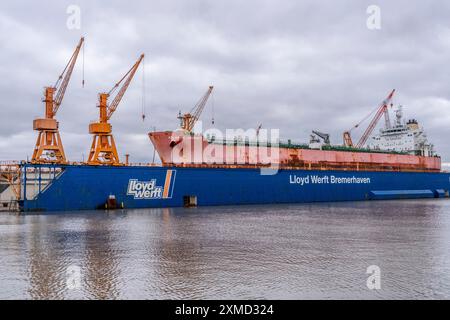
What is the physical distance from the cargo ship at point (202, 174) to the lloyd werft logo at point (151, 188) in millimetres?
83

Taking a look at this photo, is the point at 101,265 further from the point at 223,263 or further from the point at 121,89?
the point at 121,89

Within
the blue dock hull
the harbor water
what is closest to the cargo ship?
the blue dock hull

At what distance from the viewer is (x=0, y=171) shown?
31.7 metres

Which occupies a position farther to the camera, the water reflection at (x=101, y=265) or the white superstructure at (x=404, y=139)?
the white superstructure at (x=404, y=139)

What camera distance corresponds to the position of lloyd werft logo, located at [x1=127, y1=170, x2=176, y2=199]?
33.6 meters

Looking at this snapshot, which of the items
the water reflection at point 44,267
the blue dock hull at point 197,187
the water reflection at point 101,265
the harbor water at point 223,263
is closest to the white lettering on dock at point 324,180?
the blue dock hull at point 197,187

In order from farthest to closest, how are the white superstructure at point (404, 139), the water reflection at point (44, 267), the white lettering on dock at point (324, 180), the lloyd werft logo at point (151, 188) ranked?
the white superstructure at point (404, 139)
the white lettering on dock at point (324, 180)
the lloyd werft logo at point (151, 188)
the water reflection at point (44, 267)

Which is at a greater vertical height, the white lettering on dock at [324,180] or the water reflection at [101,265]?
the white lettering on dock at [324,180]

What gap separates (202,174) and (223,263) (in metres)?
25.9

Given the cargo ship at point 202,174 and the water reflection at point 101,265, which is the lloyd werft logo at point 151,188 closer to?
the cargo ship at point 202,174

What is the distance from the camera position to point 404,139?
63.0 meters

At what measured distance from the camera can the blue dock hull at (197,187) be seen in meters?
30.9
